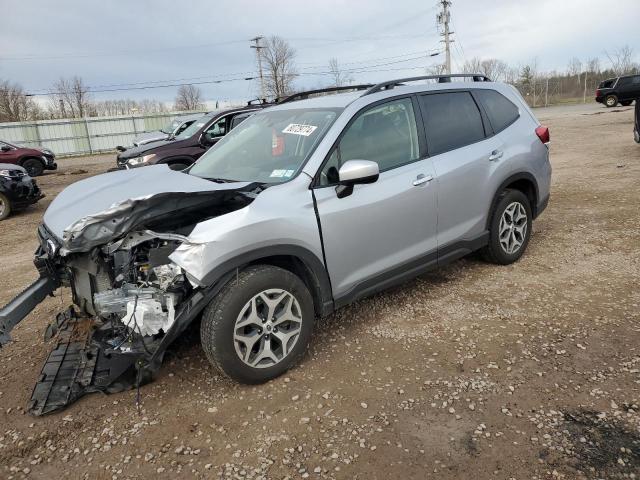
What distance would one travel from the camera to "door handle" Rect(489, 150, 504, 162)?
4485 mm

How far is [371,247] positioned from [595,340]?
1.74 metres

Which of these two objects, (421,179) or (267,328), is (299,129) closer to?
(421,179)

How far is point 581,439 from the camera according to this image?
2520 mm

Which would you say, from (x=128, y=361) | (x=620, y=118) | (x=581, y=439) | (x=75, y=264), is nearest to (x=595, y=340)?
(x=581, y=439)

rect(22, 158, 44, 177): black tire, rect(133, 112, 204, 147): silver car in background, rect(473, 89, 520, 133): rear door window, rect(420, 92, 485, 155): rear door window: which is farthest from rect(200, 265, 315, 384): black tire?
rect(22, 158, 44, 177): black tire

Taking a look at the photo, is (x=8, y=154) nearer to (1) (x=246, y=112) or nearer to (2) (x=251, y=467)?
(1) (x=246, y=112)

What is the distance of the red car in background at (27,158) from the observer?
16.5 m

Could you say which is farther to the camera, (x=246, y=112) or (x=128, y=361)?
(x=246, y=112)

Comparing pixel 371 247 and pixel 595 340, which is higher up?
pixel 371 247

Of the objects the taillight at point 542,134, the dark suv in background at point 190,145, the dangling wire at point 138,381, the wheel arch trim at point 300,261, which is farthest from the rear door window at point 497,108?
the dark suv in background at point 190,145

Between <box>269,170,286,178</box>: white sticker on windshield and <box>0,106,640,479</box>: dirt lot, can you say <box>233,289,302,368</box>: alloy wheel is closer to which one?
<box>0,106,640,479</box>: dirt lot

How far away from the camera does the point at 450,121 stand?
4.30m

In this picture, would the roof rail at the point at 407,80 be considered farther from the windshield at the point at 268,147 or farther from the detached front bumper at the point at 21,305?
the detached front bumper at the point at 21,305

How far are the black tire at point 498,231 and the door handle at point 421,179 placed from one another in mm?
1086
